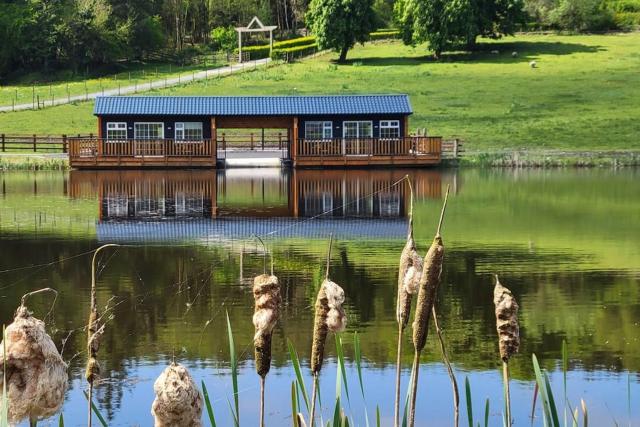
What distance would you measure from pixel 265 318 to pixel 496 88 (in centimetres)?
6592

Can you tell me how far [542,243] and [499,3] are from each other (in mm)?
60111

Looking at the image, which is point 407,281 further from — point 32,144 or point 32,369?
point 32,144

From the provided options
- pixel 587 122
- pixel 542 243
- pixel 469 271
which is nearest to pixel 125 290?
pixel 469 271

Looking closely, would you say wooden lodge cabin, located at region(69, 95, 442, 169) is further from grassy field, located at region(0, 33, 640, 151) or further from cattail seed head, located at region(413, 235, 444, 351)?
cattail seed head, located at region(413, 235, 444, 351)

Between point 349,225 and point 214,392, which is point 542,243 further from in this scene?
point 214,392

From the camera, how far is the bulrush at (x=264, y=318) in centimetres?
328

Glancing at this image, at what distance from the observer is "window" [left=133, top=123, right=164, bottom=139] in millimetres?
47812

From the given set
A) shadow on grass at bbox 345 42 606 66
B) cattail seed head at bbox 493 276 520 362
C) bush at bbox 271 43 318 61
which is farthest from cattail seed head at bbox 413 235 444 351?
bush at bbox 271 43 318 61

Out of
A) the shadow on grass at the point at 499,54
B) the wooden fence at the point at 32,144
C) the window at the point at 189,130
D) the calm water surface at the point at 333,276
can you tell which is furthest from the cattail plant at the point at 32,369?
the shadow on grass at the point at 499,54

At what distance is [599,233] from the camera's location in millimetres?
24172

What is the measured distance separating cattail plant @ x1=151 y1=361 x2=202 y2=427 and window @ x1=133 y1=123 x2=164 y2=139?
1795 inches

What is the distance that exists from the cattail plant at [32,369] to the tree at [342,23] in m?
77.0

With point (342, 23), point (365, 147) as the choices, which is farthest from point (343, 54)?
point (365, 147)

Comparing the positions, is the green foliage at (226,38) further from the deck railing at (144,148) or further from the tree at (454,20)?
the deck railing at (144,148)
